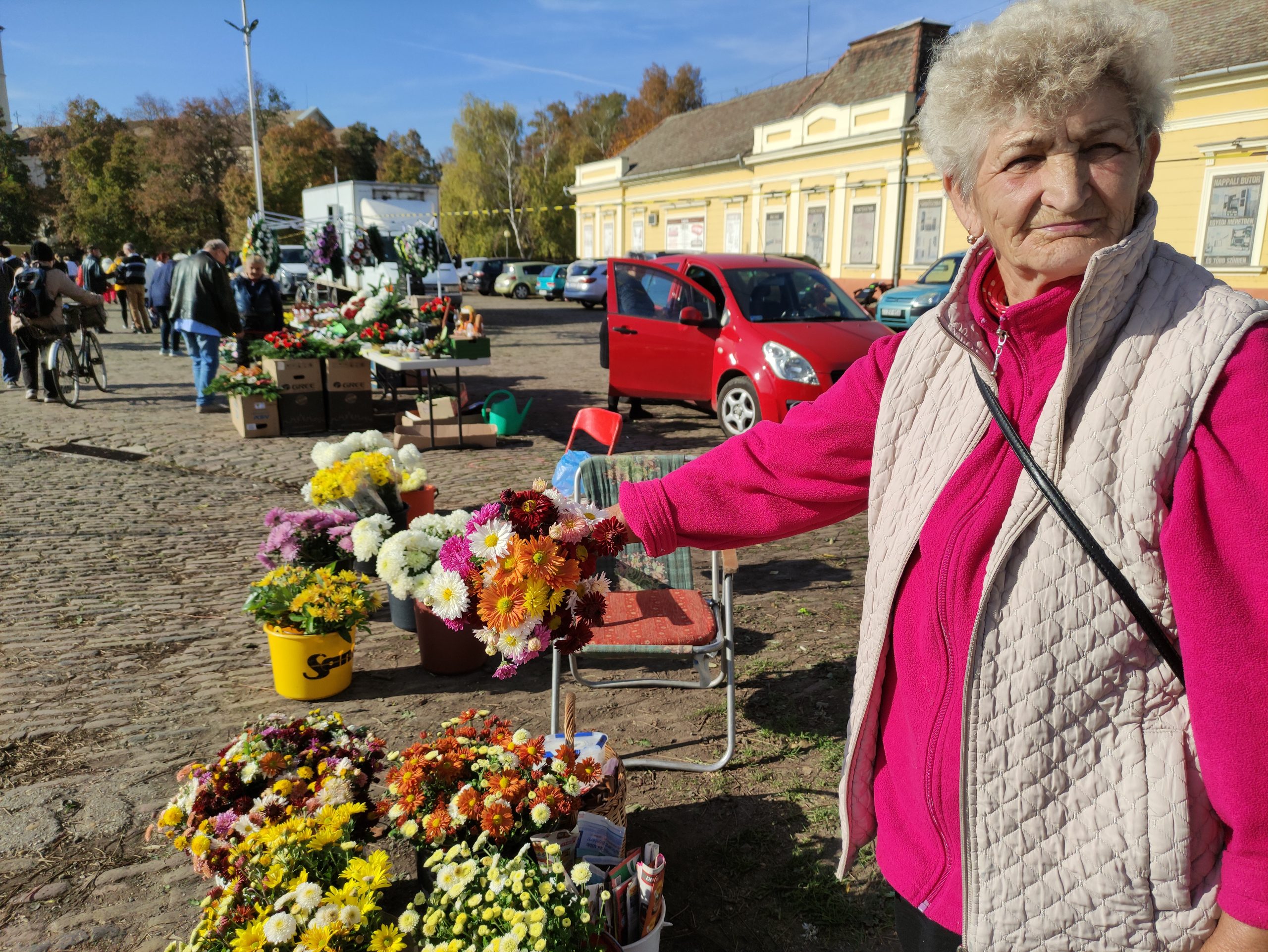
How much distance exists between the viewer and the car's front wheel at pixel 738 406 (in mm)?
8656

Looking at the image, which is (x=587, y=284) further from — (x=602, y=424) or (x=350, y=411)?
(x=602, y=424)

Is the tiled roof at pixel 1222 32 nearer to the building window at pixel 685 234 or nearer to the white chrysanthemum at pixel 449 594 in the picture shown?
the building window at pixel 685 234

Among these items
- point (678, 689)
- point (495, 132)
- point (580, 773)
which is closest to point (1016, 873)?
point (580, 773)

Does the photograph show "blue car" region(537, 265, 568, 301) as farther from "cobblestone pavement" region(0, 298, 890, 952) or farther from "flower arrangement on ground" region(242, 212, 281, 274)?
"cobblestone pavement" region(0, 298, 890, 952)

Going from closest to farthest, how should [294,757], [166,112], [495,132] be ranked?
[294,757]
[166,112]
[495,132]

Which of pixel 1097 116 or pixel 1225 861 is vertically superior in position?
pixel 1097 116

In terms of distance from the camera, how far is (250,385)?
9398 millimetres

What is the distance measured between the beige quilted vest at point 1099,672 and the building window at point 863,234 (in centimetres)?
2535

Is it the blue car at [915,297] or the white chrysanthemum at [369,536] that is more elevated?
the blue car at [915,297]

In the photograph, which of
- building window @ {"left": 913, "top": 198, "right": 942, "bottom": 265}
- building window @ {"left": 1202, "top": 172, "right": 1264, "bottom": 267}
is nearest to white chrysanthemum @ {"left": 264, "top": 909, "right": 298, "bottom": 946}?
building window @ {"left": 1202, "top": 172, "right": 1264, "bottom": 267}

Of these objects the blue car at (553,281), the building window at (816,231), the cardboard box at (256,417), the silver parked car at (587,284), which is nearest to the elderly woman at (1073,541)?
the cardboard box at (256,417)

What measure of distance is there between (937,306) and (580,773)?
1694mm

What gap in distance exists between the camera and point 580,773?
97.2 inches

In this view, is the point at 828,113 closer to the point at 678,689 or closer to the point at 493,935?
the point at 678,689
